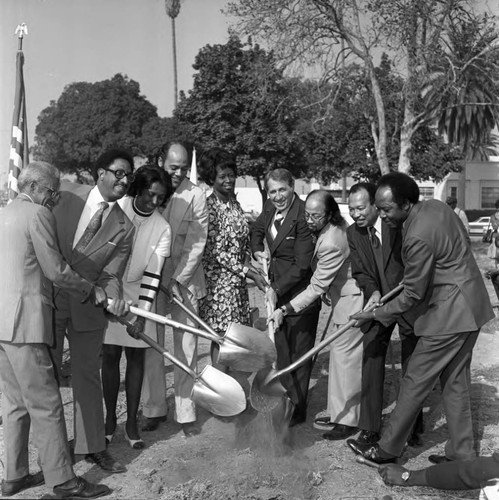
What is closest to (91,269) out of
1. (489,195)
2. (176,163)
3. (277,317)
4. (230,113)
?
(176,163)

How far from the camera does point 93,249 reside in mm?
3715

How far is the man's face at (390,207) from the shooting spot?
3662 mm

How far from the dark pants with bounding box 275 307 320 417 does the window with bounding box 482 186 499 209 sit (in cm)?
4418

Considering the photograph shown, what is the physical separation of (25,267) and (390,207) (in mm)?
2015

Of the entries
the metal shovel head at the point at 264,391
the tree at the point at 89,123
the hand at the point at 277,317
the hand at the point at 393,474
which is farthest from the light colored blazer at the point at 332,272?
the tree at the point at 89,123

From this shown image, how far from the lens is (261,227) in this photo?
193 inches

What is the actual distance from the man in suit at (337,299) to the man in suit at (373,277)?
0.55ft

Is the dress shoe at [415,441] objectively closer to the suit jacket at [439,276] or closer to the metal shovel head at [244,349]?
the suit jacket at [439,276]

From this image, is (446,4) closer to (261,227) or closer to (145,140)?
(261,227)

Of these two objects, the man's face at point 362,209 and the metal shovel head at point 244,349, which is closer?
the metal shovel head at point 244,349

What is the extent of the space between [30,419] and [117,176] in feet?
4.79

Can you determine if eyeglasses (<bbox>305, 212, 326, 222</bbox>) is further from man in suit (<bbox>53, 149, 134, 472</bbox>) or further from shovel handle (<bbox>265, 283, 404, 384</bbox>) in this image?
man in suit (<bbox>53, 149, 134, 472</bbox>)

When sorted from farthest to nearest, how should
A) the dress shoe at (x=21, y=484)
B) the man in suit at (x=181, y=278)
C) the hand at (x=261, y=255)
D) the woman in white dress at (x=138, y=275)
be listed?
the hand at (x=261, y=255) → the man in suit at (x=181, y=278) → the woman in white dress at (x=138, y=275) → the dress shoe at (x=21, y=484)

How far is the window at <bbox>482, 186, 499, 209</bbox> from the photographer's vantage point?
45531 millimetres
